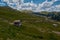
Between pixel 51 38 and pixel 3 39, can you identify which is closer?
pixel 3 39

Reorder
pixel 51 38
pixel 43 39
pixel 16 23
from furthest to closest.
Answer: pixel 16 23, pixel 43 39, pixel 51 38

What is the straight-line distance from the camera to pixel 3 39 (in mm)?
35844

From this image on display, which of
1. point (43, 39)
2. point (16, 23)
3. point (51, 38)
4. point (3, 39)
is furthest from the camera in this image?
point (16, 23)

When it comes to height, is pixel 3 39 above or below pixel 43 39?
above

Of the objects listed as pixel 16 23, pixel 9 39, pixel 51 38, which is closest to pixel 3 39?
pixel 9 39

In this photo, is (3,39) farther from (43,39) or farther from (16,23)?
(16,23)

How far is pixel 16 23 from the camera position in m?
64.6

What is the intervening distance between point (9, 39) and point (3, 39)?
0.97 m

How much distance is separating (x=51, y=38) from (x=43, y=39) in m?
4.54

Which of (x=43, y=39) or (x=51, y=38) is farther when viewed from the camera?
(x=43, y=39)

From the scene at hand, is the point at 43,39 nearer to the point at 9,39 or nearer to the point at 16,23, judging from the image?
the point at 16,23

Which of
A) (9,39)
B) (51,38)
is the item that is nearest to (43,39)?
(51,38)

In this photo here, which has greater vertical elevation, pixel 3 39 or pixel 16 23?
pixel 3 39

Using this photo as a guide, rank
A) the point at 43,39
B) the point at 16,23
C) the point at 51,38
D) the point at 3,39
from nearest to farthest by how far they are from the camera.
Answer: the point at 3,39 < the point at 51,38 < the point at 43,39 < the point at 16,23
